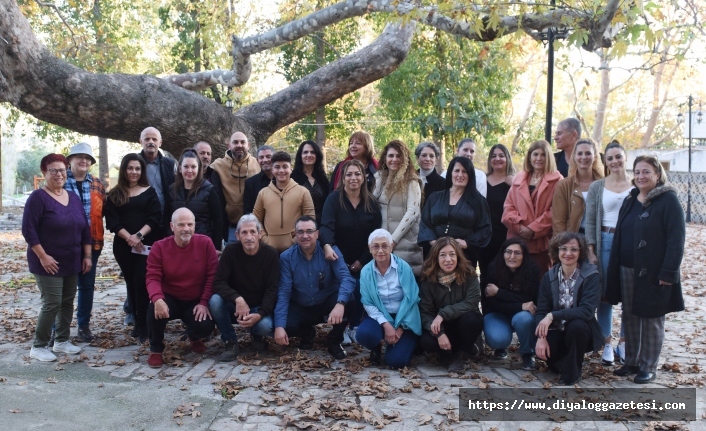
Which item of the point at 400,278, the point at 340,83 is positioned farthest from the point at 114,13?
the point at 400,278

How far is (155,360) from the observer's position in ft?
19.0

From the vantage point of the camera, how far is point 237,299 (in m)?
6.06

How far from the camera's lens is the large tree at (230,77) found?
253 inches

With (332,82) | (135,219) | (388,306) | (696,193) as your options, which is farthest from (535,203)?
(696,193)

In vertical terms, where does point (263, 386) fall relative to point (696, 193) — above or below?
below

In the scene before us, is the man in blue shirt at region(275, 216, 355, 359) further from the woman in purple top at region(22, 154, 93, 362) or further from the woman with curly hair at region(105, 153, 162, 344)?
the woman in purple top at region(22, 154, 93, 362)

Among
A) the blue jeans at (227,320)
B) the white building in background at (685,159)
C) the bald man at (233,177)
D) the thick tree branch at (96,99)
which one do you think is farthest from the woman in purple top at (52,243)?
the white building in background at (685,159)

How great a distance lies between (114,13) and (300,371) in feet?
58.8

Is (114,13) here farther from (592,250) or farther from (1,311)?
(592,250)

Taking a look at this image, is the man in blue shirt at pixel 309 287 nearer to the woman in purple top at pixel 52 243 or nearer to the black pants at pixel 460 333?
the black pants at pixel 460 333

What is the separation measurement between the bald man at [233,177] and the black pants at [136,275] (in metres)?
1.04

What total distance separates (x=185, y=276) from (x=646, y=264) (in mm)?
4130

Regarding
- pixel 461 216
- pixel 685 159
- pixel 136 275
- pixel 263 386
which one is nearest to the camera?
pixel 263 386

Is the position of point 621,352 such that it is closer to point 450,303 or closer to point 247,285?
point 450,303
